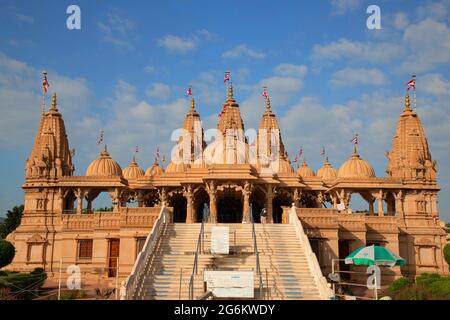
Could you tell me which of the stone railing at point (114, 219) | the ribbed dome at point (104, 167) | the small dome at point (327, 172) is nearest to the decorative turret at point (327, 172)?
the small dome at point (327, 172)

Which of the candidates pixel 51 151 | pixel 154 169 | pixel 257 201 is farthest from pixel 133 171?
pixel 257 201

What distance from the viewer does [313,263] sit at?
22609 millimetres

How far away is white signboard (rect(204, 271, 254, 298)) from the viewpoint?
18.6 metres

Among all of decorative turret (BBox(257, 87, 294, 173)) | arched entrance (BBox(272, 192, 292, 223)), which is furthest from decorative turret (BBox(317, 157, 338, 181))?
arched entrance (BBox(272, 192, 292, 223))

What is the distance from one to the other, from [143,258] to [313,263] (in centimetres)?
747

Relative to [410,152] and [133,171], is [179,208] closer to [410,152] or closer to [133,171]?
[133,171]

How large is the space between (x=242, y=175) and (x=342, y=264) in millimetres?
8457

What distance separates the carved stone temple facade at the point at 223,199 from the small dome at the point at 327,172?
8.86ft

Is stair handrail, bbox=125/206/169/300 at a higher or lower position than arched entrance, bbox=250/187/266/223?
lower

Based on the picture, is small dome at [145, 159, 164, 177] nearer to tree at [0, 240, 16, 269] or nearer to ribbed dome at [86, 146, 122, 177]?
ribbed dome at [86, 146, 122, 177]

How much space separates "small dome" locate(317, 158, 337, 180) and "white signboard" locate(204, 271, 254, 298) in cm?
3125

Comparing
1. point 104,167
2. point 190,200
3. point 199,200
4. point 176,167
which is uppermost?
point 176,167

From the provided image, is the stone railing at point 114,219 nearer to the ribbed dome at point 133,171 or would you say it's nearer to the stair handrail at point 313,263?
the stair handrail at point 313,263
